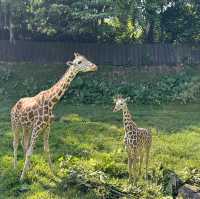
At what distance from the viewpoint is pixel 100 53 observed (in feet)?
78.2

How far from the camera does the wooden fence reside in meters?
23.7

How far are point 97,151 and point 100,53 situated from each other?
11.5 meters

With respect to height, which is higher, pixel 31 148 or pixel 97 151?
pixel 31 148

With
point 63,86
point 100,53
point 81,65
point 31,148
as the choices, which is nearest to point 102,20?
point 100,53

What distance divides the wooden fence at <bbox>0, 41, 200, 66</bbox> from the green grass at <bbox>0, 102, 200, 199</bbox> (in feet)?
16.2

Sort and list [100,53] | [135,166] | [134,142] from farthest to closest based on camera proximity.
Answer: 1. [100,53]
2. [135,166]
3. [134,142]

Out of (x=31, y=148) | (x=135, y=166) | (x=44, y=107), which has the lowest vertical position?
(x=135, y=166)

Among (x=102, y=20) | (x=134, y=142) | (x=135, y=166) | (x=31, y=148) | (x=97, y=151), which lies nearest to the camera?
(x=134, y=142)

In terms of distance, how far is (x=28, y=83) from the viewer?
839 inches

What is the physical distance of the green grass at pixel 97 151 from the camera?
32.4ft

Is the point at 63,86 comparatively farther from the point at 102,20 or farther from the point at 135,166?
the point at 102,20

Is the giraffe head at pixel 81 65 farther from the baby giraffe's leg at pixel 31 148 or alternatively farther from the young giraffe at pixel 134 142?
the baby giraffe's leg at pixel 31 148

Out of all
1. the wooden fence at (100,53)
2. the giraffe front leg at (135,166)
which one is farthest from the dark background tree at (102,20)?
the giraffe front leg at (135,166)

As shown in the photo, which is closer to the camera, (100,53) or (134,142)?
(134,142)
